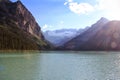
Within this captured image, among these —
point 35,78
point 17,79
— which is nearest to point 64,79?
point 35,78

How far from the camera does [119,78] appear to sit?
1897 inches

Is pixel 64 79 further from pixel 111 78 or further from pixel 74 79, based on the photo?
pixel 111 78

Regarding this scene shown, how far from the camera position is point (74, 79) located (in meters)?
47.2

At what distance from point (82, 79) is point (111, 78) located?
225 inches

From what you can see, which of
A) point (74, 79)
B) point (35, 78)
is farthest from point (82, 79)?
point (35, 78)

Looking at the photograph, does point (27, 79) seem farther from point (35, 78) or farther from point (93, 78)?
point (93, 78)

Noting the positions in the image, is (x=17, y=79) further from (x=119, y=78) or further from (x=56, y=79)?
(x=119, y=78)

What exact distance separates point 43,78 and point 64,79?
4.18 metres

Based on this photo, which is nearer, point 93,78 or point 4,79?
point 4,79

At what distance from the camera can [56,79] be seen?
46.7 m

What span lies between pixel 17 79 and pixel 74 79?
420 inches

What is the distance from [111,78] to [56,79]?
10769mm

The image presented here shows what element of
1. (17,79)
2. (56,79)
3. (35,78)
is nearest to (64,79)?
(56,79)

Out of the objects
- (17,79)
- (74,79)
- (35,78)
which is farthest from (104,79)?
(17,79)
